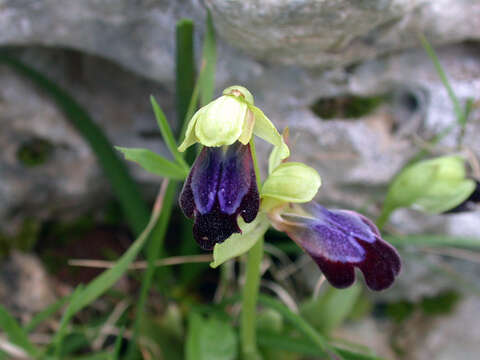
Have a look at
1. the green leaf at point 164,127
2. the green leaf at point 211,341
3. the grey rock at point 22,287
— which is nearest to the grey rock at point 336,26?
the green leaf at point 164,127

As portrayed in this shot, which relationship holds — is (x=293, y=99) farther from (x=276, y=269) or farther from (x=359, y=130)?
(x=276, y=269)

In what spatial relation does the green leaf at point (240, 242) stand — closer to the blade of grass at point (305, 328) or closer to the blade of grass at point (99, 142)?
the blade of grass at point (305, 328)

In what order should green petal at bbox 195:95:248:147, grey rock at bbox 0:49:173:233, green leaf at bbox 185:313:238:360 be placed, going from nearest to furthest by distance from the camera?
1. green petal at bbox 195:95:248:147
2. green leaf at bbox 185:313:238:360
3. grey rock at bbox 0:49:173:233

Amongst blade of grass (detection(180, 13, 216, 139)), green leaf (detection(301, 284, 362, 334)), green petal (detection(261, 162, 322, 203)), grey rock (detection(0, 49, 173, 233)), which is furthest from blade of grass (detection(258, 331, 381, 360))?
grey rock (detection(0, 49, 173, 233))

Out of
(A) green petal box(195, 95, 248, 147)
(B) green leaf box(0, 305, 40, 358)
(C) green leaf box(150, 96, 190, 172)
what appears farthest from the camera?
(B) green leaf box(0, 305, 40, 358)

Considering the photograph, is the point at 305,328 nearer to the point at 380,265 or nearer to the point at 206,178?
the point at 380,265

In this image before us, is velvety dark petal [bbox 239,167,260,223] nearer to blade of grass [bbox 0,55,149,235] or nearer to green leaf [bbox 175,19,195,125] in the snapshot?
green leaf [bbox 175,19,195,125]
